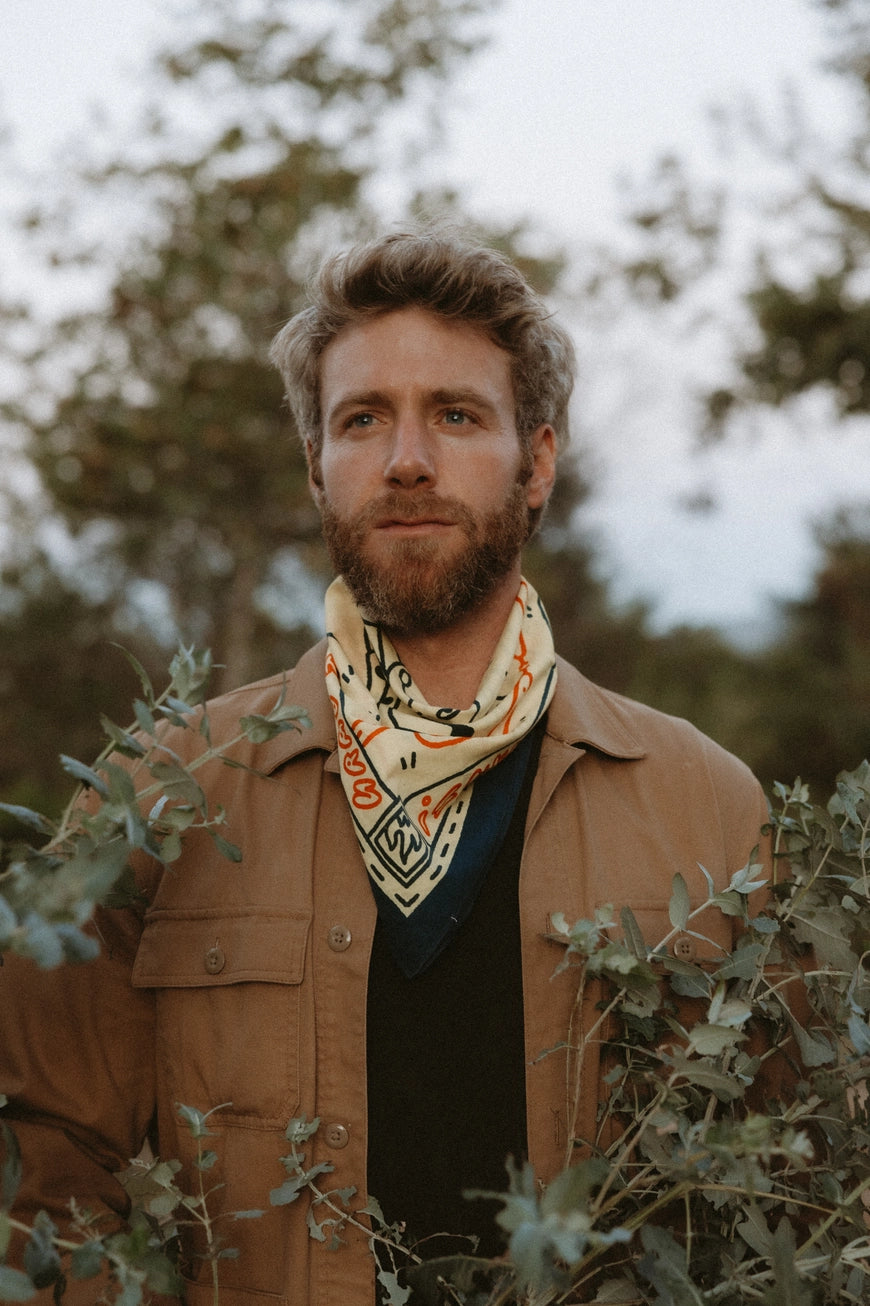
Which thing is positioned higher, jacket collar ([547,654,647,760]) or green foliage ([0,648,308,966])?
jacket collar ([547,654,647,760])

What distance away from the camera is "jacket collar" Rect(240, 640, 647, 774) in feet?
7.88

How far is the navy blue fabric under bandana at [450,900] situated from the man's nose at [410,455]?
692mm

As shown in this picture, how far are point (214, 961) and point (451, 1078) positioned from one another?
48cm

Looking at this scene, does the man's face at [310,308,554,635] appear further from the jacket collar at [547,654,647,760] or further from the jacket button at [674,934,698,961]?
the jacket button at [674,934,698,961]

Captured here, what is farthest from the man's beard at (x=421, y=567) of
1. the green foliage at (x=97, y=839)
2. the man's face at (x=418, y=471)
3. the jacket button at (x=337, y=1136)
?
the jacket button at (x=337, y=1136)

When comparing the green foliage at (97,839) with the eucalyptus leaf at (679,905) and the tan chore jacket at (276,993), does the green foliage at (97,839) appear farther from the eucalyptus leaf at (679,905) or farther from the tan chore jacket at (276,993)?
the eucalyptus leaf at (679,905)

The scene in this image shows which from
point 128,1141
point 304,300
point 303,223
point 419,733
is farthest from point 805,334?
point 128,1141

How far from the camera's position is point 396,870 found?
222 cm

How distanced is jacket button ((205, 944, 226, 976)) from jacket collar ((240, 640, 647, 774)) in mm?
383

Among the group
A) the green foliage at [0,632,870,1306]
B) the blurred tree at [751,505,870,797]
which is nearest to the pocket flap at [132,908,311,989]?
the green foliage at [0,632,870,1306]

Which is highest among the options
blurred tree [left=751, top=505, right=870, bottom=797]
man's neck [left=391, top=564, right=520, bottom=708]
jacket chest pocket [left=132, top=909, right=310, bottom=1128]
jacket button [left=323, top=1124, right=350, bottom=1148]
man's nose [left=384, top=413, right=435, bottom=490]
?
blurred tree [left=751, top=505, right=870, bottom=797]

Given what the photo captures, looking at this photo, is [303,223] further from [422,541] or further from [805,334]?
[422,541]

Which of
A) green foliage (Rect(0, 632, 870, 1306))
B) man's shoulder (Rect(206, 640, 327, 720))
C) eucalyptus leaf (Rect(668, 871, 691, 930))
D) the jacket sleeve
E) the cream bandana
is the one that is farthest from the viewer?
man's shoulder (Rect(206, 640, 327, 720))

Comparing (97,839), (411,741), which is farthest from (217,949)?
(97,839)
